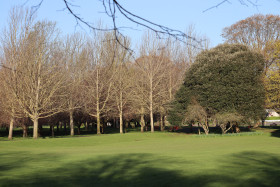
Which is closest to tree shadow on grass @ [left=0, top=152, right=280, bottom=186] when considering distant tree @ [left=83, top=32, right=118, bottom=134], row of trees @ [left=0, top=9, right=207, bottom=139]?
row of trees @ [left=0, top=9, right=207, bottom=139]

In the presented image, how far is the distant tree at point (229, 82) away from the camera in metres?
36.7

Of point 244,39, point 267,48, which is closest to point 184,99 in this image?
point 267,48

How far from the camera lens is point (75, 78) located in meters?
46.5

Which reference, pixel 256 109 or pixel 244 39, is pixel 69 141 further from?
pixel 244 39

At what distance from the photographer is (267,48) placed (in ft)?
132

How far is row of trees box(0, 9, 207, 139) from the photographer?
3347 centimetres

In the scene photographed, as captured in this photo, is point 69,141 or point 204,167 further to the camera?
point 69,141

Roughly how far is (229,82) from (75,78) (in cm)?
2288

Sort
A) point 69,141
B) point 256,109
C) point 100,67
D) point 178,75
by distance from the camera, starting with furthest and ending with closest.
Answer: point 178,75 < point 100,67 < point 256,109 < point 69,141

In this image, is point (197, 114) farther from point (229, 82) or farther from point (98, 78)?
point (98, 78)

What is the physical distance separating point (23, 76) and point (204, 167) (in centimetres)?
2700

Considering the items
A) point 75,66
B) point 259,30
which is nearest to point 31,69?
point 75,66

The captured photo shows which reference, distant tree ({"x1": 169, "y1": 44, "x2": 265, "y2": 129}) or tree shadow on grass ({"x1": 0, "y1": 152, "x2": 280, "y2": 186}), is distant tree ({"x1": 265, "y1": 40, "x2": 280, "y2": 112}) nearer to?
distant tree ({"x1": 169, "y1": 44, "x2": 265, "y2": 129})

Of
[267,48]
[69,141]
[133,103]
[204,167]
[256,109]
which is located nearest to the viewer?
[204,167]
